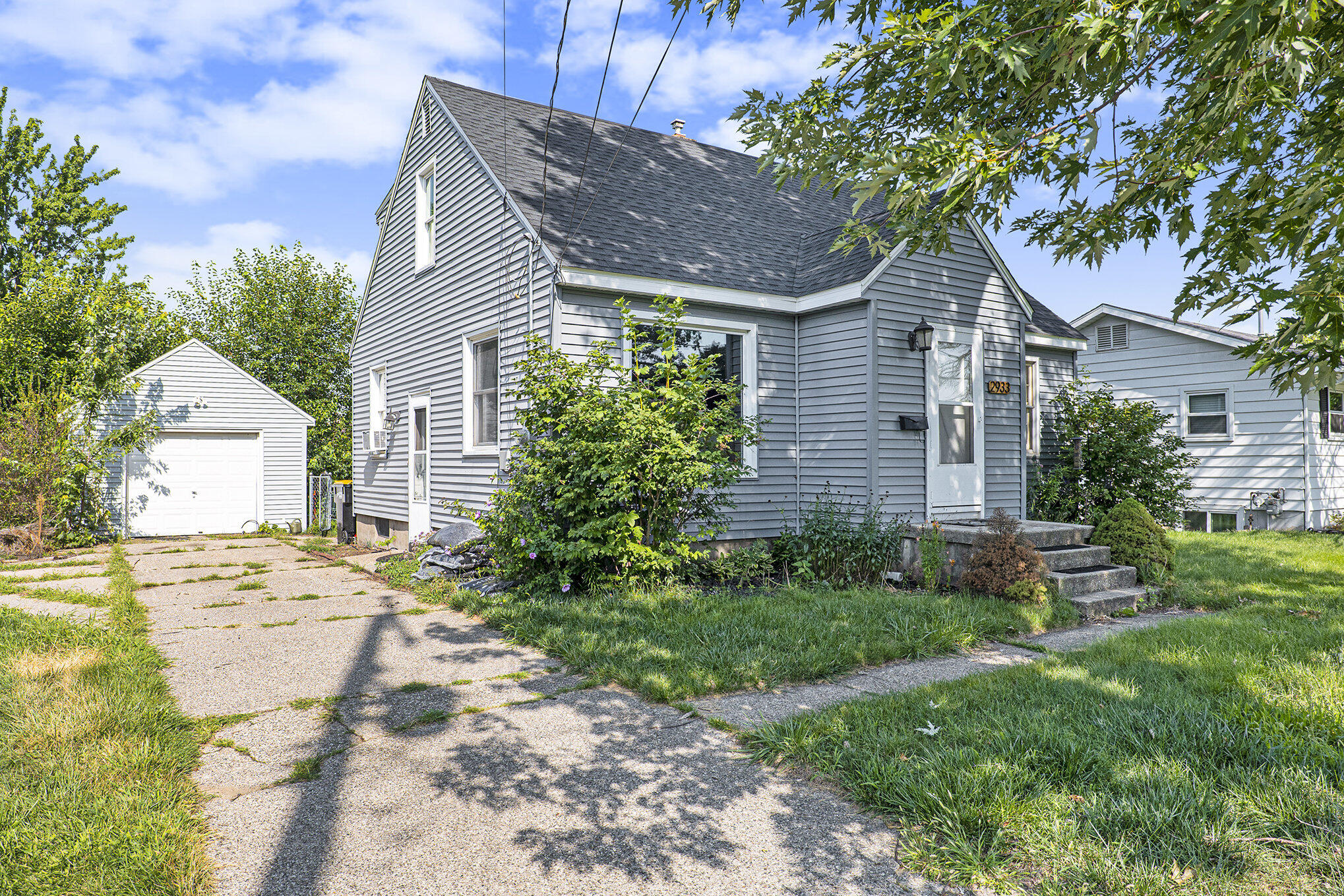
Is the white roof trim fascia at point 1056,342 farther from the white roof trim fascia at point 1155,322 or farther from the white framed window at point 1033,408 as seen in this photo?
the white roof trim fascia at point 1155,322

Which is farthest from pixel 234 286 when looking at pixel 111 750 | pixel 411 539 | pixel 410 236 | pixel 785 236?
pixel 111 750

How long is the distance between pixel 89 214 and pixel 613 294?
25.6 meters

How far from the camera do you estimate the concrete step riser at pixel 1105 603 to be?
271 inches

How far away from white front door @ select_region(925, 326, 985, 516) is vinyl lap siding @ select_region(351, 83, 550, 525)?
16.6 feet

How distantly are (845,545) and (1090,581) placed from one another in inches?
99.8

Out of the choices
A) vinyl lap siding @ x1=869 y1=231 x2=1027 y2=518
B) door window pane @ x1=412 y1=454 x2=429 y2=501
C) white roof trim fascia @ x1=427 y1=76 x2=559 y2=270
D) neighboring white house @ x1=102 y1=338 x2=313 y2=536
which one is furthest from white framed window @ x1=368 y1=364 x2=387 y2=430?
vinyl lap siding @ x1=869 y1=231 x2=1027 y2=518

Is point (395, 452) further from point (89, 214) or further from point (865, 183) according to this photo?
point (89, 214)

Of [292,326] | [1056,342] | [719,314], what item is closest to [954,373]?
[719,314]

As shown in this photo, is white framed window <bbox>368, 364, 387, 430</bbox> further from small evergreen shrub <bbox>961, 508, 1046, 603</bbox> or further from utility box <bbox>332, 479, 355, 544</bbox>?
small evergreen shrub <bbox>961, 508, 1046, 603</bbox>

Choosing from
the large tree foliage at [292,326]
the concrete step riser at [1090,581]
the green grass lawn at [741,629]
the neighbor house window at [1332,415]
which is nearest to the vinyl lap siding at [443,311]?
the green grass lawn at [741,629]

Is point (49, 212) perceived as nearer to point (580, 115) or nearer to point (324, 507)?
point (324, 507)

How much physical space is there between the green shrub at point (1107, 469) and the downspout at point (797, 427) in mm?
4191

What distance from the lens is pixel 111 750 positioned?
10.7 feet

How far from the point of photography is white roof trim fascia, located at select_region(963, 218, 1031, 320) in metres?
9.88
